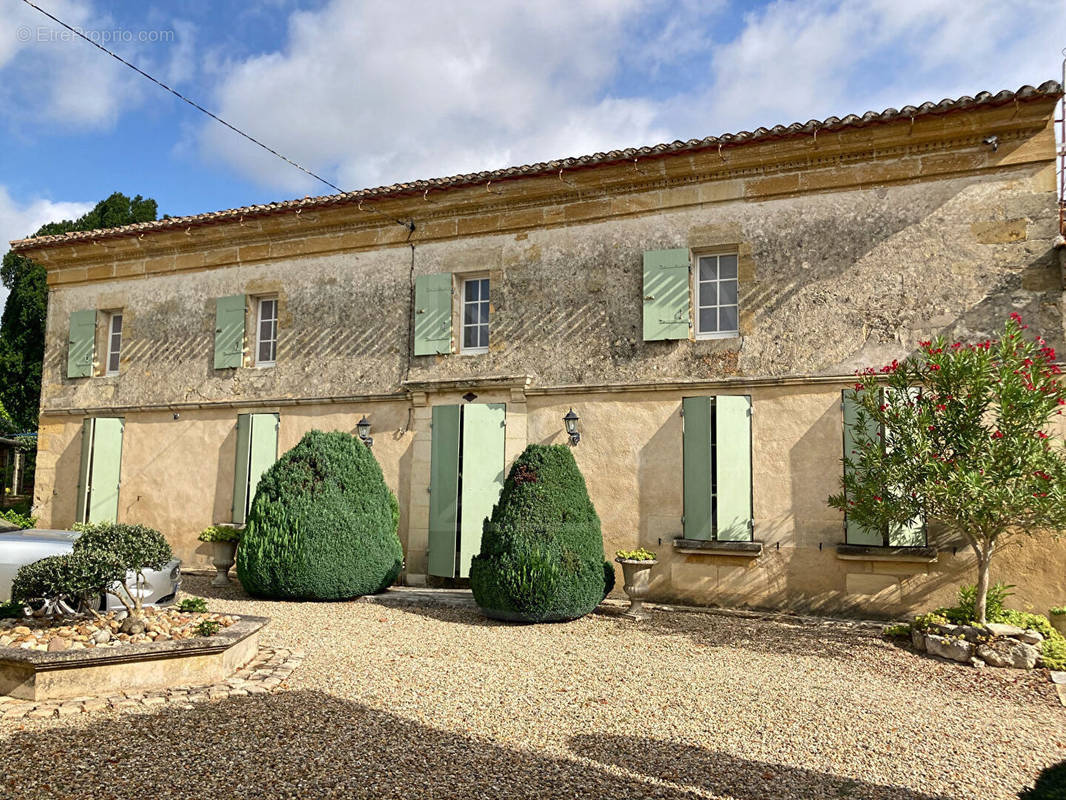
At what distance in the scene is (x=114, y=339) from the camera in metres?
13.1

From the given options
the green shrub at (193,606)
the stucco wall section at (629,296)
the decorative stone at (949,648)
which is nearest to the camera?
the green shrub at (193,606)

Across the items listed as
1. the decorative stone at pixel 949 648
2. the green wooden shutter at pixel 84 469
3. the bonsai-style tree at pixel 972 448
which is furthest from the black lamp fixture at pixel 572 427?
the green wooden shutter at pixel 84 469

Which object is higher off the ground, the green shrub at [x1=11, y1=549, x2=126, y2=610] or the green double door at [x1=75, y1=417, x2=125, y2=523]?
the green double door at [x1=75, y1=417, x2=125, y2=523]

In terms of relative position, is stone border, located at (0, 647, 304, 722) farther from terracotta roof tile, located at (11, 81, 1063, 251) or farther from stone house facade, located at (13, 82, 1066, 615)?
terracotta roof tile, located at (11, 81, 1063, 251)

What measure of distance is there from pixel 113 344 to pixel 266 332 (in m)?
3.08

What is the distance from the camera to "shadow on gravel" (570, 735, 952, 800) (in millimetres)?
3775

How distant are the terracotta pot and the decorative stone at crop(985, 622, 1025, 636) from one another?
2.33 ft

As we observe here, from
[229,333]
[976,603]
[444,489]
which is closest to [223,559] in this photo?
[444,489]

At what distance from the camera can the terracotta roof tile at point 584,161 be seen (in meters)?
8.24

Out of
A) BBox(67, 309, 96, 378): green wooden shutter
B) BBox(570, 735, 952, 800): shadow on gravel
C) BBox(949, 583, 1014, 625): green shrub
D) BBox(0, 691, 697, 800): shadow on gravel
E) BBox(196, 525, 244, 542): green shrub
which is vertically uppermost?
BBox(67, 309, 96, 378): green wooden shutter

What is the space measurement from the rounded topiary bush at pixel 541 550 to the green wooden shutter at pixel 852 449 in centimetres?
273

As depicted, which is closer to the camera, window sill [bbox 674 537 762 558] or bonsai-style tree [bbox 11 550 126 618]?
bonsai-style tree [bbox 11 550 126 618]

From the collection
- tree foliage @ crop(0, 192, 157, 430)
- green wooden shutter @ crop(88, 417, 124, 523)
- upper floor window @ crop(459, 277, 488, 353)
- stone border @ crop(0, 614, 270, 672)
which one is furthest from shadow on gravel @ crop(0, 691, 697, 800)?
tree foliage @ crop(0, 192, 157, 430)

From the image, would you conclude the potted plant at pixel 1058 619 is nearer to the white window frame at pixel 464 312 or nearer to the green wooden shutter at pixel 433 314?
the white window frame at pixel 464 312
